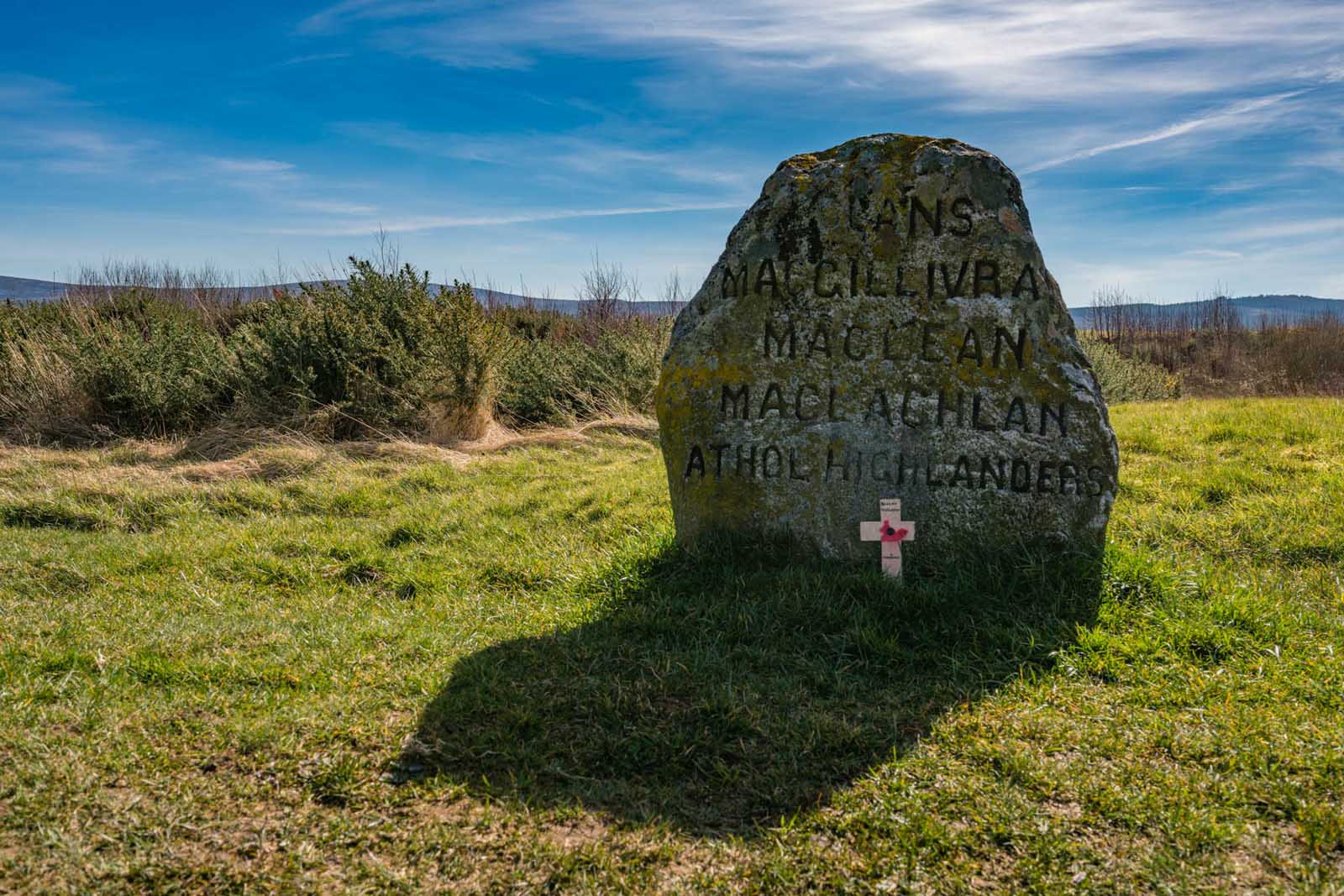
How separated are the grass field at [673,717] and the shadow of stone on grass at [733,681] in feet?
0.05

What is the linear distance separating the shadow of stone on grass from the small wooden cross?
0.10 meters

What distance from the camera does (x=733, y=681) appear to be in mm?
3678

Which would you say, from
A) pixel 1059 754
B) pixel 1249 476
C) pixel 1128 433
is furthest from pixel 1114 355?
pixel 1059 754

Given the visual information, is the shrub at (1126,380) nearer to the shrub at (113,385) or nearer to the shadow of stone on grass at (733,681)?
the shadow of stone on grass at (733,681)

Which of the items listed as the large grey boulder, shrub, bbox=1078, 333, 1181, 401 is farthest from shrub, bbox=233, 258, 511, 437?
shrub, bbox=1078, 333, 1181, 401

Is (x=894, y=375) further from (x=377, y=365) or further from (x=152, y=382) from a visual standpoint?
(x=152, y=382)

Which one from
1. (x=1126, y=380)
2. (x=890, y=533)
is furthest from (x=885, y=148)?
(x=1126, y=380)

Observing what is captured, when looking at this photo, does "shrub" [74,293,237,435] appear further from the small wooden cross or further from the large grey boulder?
the small wooden cross

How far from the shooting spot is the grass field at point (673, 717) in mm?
2627

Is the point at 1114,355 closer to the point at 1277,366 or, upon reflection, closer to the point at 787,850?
the point at 1277,366

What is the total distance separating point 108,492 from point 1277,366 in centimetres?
3273

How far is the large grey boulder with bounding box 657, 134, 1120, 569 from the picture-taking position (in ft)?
14.6

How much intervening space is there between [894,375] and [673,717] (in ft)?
7.01

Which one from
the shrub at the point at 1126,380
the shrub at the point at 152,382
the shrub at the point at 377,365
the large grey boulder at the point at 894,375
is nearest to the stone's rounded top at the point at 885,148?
the large grey boulder at the point at 894,375
